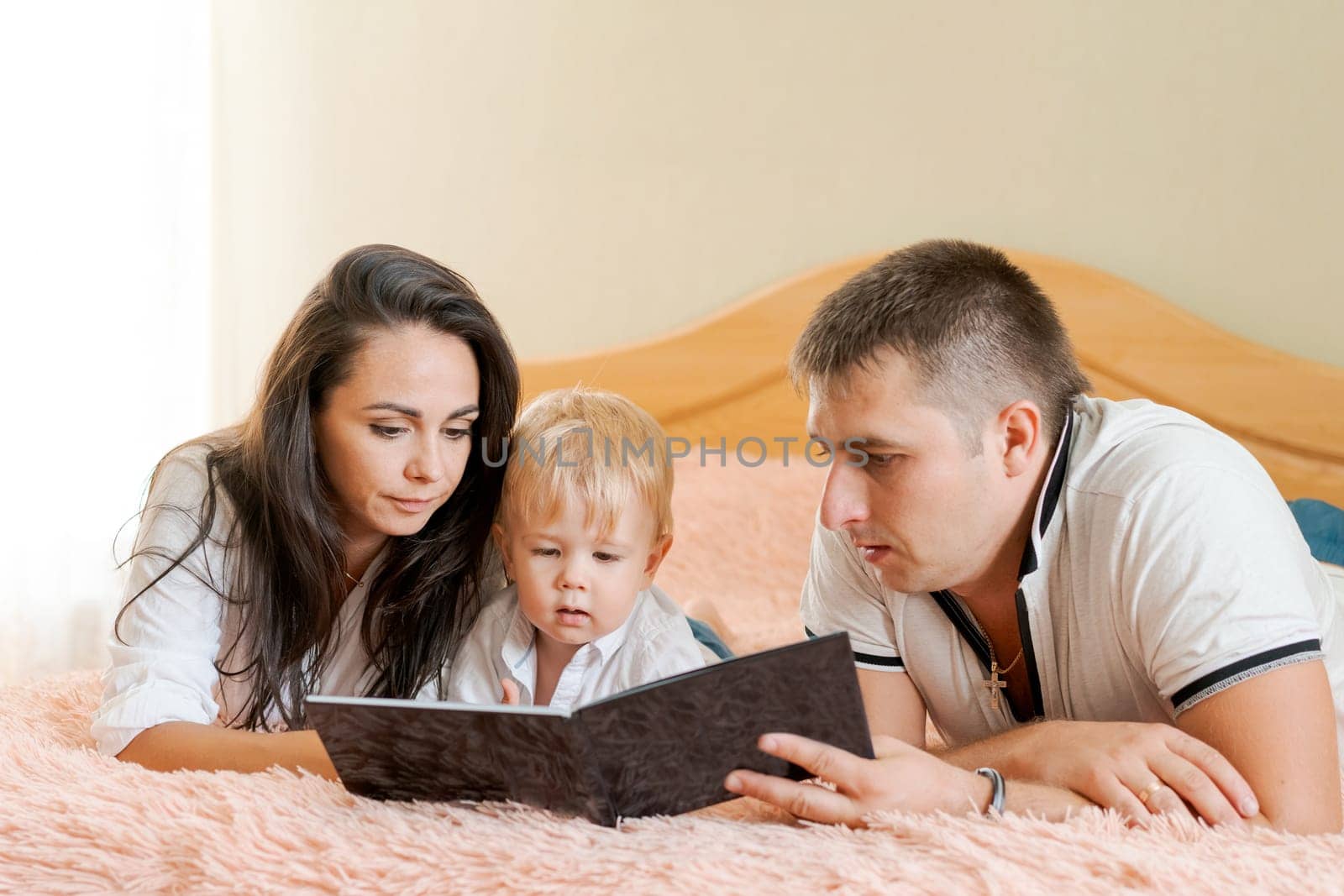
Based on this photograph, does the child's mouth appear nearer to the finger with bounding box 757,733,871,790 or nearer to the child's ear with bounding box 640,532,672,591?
the child's ear with bounding box 640,532,672,591

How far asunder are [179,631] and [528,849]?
0.65m

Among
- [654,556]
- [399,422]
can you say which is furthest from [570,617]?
[399,422]

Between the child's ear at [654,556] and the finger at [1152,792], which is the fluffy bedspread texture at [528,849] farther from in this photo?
the child's ear at [654,556]

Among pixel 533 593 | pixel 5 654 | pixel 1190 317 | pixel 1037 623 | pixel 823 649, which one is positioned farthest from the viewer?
pixel 5 654

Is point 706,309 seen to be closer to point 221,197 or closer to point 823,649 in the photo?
point 221,197

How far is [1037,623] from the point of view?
1.31 meters

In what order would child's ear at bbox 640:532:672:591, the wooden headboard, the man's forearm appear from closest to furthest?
the man's forearm → child's ear at bbox 640:532:672:591 → the wooden headboard

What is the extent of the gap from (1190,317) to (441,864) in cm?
194

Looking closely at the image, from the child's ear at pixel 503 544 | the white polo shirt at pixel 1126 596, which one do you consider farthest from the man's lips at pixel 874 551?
the child's ear at pixel 503 544

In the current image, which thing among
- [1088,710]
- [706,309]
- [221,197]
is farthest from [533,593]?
[221,197]

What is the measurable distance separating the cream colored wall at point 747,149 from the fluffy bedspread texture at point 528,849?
169cm

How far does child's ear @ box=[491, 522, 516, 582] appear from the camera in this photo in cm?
156

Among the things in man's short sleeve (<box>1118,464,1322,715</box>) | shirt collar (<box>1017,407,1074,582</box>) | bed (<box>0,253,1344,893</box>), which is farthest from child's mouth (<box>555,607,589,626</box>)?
man's short sleeve (<box>1118,464,1322,715</box>)

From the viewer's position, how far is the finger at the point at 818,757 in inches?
41.0
